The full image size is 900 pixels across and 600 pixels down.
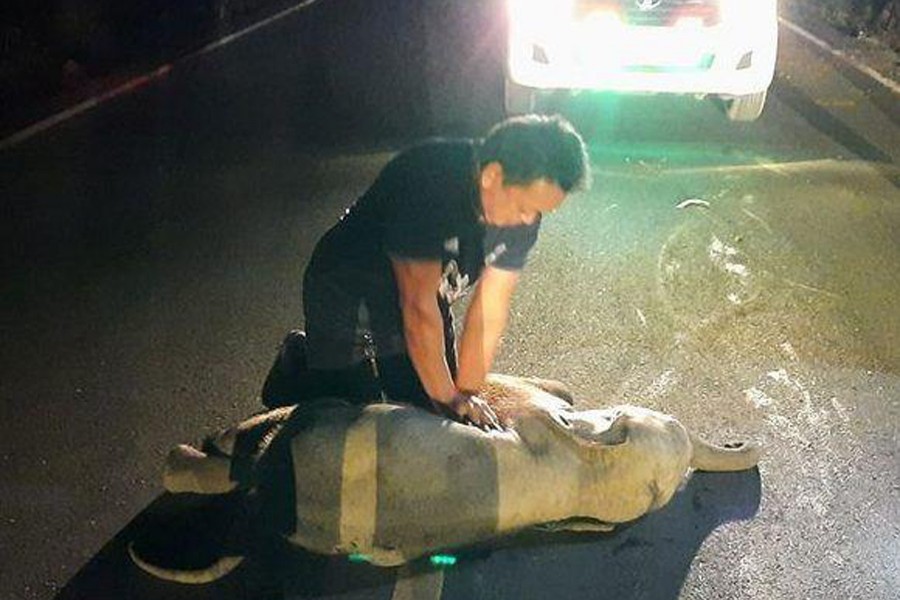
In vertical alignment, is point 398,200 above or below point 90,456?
above

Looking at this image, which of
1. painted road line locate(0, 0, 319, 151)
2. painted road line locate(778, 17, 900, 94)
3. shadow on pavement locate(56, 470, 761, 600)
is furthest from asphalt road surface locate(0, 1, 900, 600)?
painted road line locate(778, 17, 900, 94)

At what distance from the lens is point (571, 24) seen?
739 centimetres

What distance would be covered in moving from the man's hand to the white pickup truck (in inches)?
171

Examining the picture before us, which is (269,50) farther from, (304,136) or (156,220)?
A: (156,220)

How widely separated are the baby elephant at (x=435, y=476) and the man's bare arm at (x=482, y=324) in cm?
18

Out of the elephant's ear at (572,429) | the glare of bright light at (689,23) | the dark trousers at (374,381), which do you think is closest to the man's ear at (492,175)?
the dark trousers at (374,381)

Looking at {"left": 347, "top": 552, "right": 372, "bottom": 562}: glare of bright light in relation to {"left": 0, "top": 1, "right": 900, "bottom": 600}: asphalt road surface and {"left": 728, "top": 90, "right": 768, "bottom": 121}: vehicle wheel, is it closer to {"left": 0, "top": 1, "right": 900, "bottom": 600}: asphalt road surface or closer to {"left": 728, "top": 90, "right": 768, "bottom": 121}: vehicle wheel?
{"left": 0, "top": 1, "right": 900, "bottom": 600}: asphalt road surface

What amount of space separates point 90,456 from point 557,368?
202cm

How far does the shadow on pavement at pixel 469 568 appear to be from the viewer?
11.8ft

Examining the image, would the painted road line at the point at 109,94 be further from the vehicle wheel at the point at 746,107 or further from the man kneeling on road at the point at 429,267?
the vehicle wheel at the point at 746,107

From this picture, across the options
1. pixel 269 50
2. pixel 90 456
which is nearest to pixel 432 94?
pixel 269 50

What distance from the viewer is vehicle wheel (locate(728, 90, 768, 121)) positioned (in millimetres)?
8148

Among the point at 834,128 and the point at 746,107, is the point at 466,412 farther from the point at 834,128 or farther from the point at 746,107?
the point at 834,128

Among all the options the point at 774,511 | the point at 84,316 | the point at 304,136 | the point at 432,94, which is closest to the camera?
the point at 774,511
